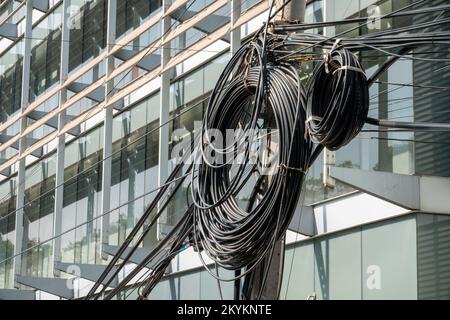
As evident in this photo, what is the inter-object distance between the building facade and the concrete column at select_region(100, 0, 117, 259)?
0.04 m

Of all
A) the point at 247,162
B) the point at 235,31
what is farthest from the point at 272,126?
the point at 235,31

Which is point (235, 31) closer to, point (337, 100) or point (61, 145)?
point (61, 145)

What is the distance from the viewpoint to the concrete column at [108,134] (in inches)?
1054

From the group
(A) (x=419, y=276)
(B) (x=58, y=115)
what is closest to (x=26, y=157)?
(B) (x=58, y=115)

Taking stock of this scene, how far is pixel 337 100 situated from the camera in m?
11.4

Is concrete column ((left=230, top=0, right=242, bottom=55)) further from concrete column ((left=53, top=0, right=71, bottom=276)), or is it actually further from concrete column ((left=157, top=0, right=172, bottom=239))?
concrete column ((left=53, top=0, right=71, bottom=276))

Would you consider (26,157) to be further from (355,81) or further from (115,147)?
(355,81)

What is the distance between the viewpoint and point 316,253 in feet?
63.6

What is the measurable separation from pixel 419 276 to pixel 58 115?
16.1 meters

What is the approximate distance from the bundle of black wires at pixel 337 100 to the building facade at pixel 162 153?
1467 mm

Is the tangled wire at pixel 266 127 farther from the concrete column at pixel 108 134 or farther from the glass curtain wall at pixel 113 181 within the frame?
the concrete column at pixel 108 134

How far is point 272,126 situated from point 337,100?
5.90ft

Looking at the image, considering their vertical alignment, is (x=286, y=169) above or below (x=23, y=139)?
below

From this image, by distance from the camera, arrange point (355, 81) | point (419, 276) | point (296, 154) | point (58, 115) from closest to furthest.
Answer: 1. point (355, 81)
2. point (296, 154)
3. point (419, 276)
4. point (58, 115)
